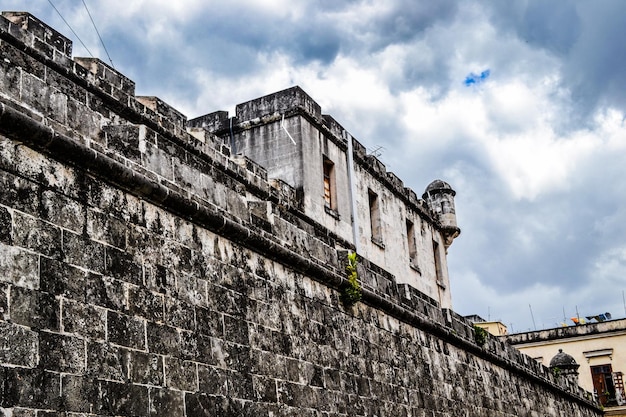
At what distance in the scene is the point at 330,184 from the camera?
57.2 feet

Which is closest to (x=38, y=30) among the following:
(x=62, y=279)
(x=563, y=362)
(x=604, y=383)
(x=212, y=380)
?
(x=62, y=279)

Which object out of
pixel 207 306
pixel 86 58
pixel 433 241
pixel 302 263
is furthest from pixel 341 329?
pixel 433 241

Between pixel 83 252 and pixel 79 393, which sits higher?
pixel 83 252

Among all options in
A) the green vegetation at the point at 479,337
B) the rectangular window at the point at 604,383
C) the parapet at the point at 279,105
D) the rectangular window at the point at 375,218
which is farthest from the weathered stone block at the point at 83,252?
the rectangular window at the point at 604,383

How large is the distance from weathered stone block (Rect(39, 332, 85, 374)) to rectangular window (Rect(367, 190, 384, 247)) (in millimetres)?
14719

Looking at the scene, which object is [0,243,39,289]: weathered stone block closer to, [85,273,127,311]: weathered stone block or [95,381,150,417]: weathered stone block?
[85,273,127,311]: weathered stone block

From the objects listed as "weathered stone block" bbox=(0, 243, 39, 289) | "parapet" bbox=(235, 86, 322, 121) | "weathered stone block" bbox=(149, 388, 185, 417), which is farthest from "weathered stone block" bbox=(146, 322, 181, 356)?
"parapet" bbox=(235, 86, 322, 121)

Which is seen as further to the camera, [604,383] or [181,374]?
[604,383]

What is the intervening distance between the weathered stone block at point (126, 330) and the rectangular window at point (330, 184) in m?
12.0

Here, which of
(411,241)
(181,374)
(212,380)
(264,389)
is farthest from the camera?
(411,241)

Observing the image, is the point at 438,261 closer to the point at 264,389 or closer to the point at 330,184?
the point at 330,184

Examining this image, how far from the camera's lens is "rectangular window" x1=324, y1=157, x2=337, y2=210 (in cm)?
1731

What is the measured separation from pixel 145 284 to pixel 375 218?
1416cm

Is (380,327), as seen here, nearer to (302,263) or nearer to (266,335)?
(302,263)
